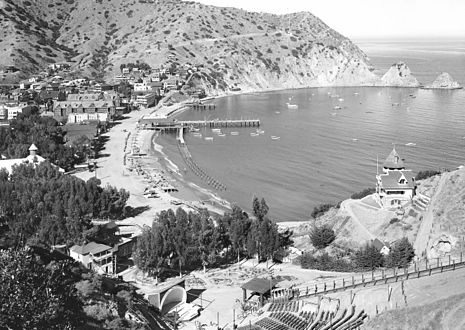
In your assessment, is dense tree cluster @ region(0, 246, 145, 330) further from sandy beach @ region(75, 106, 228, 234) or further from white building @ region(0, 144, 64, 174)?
white building @ region(0, 144, 64, 174)

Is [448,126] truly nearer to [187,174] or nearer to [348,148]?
[348,148]

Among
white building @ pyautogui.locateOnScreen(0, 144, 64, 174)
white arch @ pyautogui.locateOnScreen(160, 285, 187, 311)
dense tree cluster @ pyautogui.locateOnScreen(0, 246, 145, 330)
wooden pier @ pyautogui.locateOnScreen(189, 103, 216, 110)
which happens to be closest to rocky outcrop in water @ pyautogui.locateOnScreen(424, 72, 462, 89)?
wooden pier @ pyautogui.locateOnScreen(189, 103, 216, 110)

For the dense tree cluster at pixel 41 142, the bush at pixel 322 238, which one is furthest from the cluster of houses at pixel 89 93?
the bush at pixel 322 238

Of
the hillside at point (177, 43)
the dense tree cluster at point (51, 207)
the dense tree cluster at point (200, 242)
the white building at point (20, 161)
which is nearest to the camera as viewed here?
the dense tree cluster at point (200, 242)

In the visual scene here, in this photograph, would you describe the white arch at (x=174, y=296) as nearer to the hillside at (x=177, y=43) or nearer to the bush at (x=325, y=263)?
the bush at (x=325, y=263)

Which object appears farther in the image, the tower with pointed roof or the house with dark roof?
the tower with pointed roof
